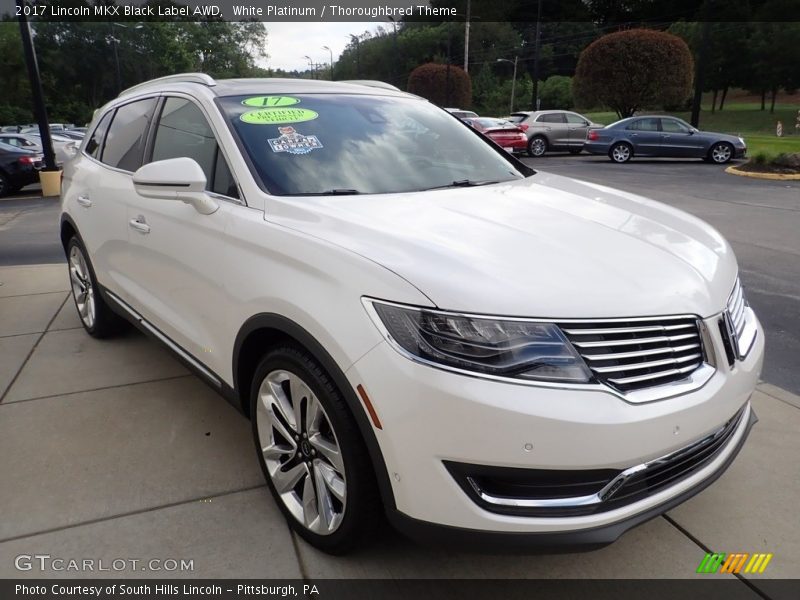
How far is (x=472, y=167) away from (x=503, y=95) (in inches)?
2711

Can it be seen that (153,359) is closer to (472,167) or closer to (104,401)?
(104,401)

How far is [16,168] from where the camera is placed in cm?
1472

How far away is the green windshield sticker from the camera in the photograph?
3100mm

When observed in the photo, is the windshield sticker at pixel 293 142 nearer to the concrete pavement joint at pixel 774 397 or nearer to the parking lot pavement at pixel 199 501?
the parking lot pavement at pixel 199 501

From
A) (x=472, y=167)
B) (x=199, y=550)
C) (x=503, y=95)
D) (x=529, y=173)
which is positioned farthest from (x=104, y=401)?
(x=503, y=95)

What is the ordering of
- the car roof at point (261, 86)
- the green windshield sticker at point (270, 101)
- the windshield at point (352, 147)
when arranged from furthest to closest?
1. the car roof at point (261, 86)
2. the green windshield sticker at point (270, 101)
3. the windshield at point (352, 147)

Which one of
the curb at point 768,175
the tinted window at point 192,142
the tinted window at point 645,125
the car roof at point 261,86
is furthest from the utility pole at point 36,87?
the tinted window at point 645,125

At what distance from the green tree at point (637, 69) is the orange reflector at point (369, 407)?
27.2 metres

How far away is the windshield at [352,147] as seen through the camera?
2.78 metres

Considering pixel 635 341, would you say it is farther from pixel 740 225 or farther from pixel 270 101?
pixel 740 225

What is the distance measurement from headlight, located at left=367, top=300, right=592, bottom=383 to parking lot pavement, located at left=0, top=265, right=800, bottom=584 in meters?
0.61

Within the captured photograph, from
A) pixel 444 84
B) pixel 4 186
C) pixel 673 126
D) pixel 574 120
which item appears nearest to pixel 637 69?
pixel 574 120

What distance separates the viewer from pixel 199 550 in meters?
2.44

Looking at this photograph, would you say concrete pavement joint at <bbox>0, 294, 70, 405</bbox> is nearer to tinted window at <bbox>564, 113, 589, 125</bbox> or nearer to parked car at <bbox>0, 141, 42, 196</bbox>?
parked car at <bbox>0, 141, 42, 196</bbox>
